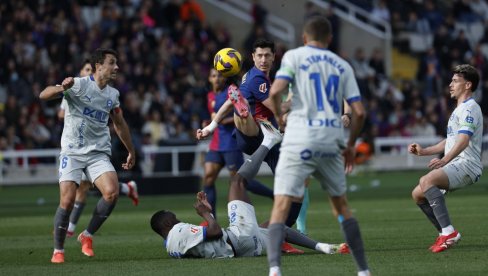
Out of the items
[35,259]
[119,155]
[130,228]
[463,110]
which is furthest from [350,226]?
[119,155]

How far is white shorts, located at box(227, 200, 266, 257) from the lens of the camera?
40.5 ft

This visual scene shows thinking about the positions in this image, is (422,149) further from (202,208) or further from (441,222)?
(202,208)

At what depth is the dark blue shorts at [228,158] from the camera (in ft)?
56.1

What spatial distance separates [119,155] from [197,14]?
11.2 metres

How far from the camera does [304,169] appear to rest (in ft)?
32.4

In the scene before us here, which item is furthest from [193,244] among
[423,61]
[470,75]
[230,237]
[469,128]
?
[423,61]

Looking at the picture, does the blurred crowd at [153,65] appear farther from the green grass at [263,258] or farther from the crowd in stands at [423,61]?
the green grass at [263,258]

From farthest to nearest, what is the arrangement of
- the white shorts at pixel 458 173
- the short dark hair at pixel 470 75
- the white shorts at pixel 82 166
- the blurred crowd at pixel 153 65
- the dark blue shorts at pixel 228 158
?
the blurred crowd at pixel 153 65
the dark blue shorts at pixel 228 158
the white shorts at pixel 82 166
the short dark hair at pixel 470 75
the white shorts at pixel 458 173

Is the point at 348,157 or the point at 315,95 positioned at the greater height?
the point at 315,95

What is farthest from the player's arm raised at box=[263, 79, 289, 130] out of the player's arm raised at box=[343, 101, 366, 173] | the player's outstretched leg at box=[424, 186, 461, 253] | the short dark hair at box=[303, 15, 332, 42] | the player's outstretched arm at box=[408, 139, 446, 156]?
the player's outstretched leg at box=[424, 186, 461, 253]

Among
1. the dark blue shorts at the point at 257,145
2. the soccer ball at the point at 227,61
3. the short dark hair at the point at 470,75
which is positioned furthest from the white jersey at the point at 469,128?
the soccer ball at the point at 227,61

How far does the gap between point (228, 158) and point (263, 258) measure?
494cm

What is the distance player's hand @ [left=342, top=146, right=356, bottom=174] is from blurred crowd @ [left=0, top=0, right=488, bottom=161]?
19.3 metres

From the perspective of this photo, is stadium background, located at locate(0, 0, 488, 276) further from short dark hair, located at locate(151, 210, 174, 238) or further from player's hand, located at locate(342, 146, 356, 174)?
player's hand, located at locate(342, 146, 356, 174)
